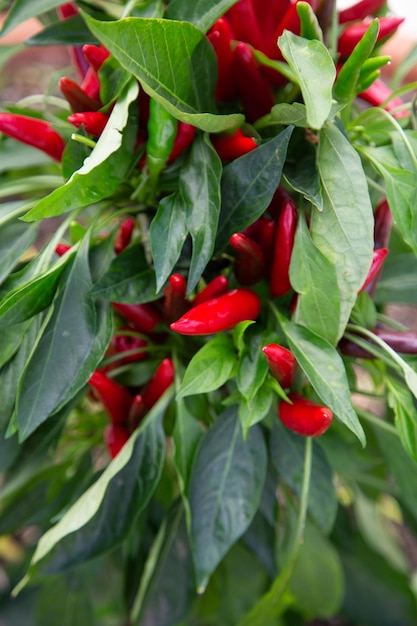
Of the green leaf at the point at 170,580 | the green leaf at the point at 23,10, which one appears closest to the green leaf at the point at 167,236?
the green leaf at the point at 23,10

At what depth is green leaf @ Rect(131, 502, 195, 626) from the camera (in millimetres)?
764

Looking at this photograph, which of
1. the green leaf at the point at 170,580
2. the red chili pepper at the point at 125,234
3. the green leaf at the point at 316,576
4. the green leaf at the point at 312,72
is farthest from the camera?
the green leaf at the point at 316,576

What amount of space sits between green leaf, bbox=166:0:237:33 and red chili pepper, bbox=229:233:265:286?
16 cm

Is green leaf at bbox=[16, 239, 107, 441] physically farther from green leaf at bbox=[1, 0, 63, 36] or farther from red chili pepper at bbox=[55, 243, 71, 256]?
green leaf at bbox=[1, 0, 63, 36]

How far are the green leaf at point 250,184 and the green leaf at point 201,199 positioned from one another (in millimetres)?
23

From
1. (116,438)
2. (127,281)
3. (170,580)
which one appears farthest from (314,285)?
(170,580)

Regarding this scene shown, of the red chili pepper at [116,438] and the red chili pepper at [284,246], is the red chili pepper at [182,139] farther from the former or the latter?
the red chili pepper at [116,438]

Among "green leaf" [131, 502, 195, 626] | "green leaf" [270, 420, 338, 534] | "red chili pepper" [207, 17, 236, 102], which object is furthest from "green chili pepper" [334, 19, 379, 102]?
"green leaf" [131, 502, 195, 626]

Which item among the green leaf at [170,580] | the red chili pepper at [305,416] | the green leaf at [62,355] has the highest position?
the green leaf at [62,355]

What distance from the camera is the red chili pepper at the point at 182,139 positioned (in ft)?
1.79

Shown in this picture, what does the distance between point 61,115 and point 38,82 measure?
3.79ft

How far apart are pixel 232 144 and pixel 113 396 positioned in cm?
26

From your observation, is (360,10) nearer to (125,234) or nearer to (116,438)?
(125,234)

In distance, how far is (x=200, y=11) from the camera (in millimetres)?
521
